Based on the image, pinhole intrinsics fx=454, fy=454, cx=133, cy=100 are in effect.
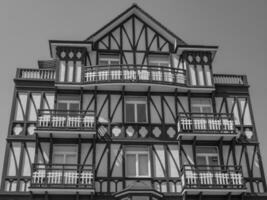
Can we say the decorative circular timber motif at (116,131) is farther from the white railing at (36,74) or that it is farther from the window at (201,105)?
the white railing at (36,74)

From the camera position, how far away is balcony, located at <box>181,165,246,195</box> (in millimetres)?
24531

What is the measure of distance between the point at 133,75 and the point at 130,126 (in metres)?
3.28

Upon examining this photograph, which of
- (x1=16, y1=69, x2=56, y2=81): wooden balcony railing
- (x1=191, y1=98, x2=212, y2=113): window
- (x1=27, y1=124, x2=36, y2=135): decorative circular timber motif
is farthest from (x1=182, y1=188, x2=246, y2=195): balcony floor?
(x1=16, y1=69, x2=56, y2=81): wooden balcony railing

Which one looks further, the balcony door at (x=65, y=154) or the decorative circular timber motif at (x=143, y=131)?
the decorative circular timber motif at (x=143, y=131)

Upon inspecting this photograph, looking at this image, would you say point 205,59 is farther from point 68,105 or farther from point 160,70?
point 68,105

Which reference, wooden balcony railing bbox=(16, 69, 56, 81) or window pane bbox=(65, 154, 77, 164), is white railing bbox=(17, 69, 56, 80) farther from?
window pane bbox=(65, 154, 77, 164)

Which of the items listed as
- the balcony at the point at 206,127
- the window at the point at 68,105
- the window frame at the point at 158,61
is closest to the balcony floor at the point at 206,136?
the balcony at the point at 206,127

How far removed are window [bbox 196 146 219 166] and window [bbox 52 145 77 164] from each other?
7277 mm

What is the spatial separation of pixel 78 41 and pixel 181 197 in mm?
11752

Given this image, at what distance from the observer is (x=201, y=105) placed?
28859mm

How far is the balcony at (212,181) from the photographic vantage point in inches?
966

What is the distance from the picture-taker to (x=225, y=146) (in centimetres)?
2720

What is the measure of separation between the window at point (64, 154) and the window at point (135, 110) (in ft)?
12.6

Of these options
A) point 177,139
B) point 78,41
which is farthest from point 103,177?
point 78,41
